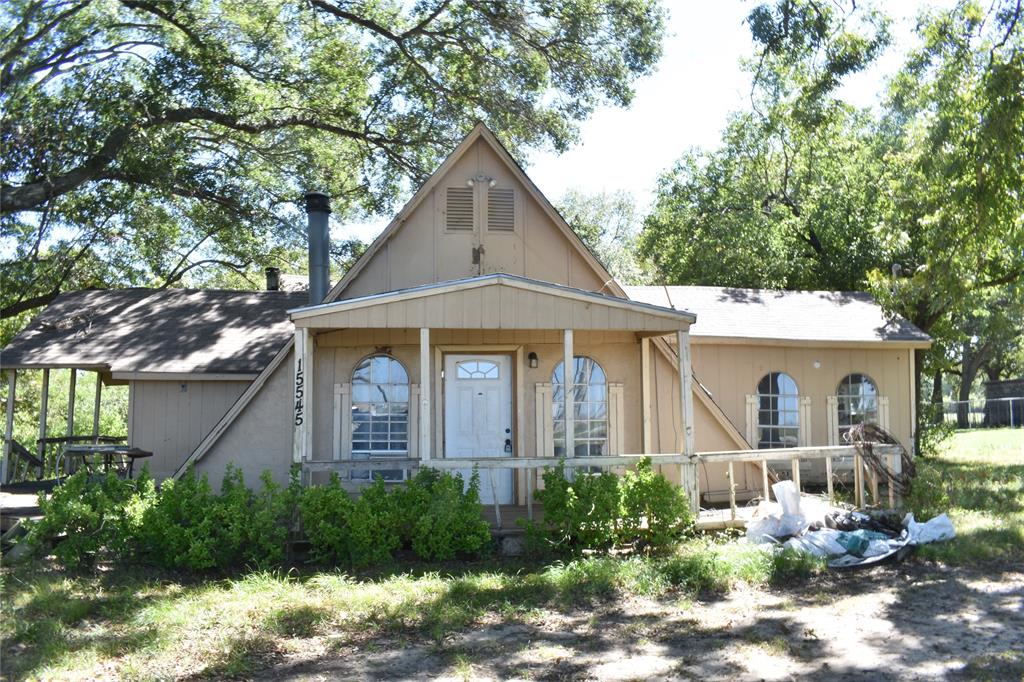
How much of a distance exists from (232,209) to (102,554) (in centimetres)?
1227

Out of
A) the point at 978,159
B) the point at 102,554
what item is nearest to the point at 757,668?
the point at 102,554

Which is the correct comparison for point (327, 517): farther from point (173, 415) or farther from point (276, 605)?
point (173, 415)

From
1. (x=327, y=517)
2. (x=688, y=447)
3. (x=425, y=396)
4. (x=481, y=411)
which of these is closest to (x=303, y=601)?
(x=327, y=517)

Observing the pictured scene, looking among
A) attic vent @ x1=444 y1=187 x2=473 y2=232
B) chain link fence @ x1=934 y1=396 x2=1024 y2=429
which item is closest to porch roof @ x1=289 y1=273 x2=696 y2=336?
attic vent @ x1=444 y1=187 x2=473 y2=232

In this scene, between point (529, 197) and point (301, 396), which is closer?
point (301, 396)

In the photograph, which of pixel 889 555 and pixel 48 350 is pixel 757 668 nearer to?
pixel 889 555

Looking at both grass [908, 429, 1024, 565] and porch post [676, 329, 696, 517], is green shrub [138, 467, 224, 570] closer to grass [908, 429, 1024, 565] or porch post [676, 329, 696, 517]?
porch post [676, 329, 696, 517]

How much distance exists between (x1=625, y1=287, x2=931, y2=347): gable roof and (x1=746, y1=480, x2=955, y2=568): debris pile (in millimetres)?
4175

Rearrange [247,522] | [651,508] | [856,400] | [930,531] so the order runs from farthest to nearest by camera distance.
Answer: [856,400], [930,531], [651,508], [247,522]

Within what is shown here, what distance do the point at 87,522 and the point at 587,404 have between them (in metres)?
6.44

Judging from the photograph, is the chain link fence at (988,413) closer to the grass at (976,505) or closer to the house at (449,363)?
the grass at (976,505)

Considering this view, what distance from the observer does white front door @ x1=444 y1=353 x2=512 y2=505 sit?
12.0 metres

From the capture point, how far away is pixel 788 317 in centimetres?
1531

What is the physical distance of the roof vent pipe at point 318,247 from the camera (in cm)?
1304
